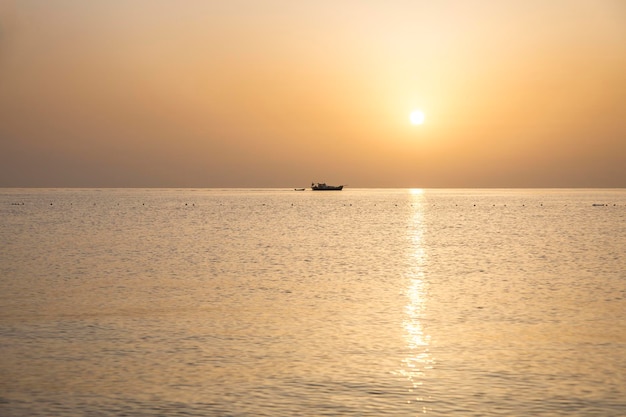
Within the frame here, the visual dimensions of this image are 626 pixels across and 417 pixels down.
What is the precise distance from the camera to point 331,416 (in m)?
17.6

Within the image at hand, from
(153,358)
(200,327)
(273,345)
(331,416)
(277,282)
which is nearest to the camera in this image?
(331,416)

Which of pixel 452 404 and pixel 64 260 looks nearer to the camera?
pixel 452 404

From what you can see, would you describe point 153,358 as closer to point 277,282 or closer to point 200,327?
point 200,327

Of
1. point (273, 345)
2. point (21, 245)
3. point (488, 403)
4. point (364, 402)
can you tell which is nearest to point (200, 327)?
point (273, 345)

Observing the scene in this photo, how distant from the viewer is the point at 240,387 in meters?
20.4

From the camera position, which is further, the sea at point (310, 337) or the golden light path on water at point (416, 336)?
the golden light path on water at point (416, 336)

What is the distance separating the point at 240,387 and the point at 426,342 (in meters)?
8.30

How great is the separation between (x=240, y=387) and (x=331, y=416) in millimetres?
3679

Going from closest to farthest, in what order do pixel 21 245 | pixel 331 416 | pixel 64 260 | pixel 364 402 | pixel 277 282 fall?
pixel 331 416, pixel 364 402, pixel 277 282, pixel 64 260, pixel 21 245

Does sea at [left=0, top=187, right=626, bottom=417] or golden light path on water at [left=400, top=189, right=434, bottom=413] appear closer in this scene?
sea at [left=0, top=187, right=626, bottom=417]

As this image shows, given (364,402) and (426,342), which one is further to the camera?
(426,342)

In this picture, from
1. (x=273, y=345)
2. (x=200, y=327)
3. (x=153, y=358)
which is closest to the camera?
(x=153, y=358)

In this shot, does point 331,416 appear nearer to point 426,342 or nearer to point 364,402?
point 364,402

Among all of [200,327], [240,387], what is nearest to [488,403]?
[240,387]
